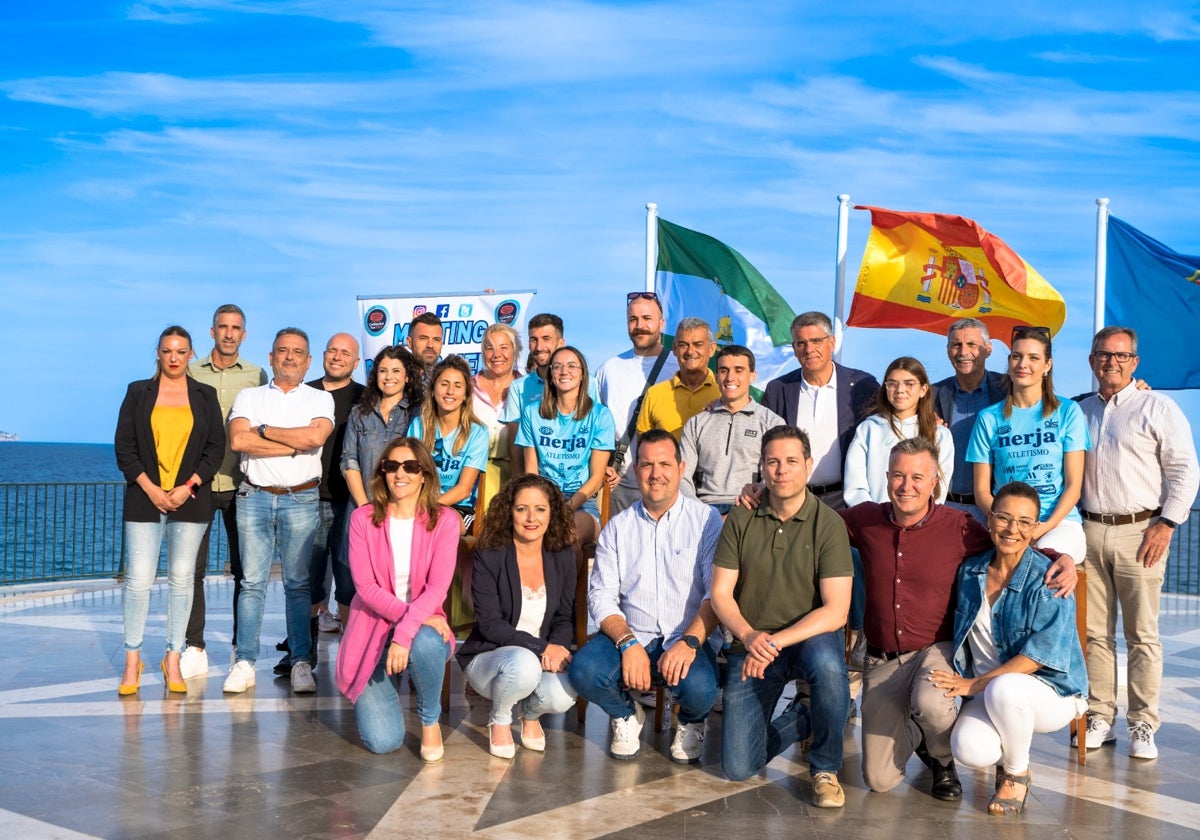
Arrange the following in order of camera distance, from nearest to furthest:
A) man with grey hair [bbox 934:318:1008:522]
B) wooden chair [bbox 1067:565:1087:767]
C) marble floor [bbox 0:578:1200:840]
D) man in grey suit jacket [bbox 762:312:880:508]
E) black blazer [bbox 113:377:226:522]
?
marble floor [bbox 0:578:1200:840], wooden chair [bbox 1067:565:1087:767], man with grey hair [bbox 934:318:1008:522], man in grey suit jacket [bbox 762:312:880:508], black blazer [bbox 113:377:226:522]

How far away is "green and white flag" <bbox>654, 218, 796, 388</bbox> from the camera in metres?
9.48

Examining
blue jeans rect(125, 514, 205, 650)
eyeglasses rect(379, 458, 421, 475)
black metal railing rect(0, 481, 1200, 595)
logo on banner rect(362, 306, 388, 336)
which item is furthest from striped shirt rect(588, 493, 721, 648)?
logo on banner rect(362, 306, 388, 336)

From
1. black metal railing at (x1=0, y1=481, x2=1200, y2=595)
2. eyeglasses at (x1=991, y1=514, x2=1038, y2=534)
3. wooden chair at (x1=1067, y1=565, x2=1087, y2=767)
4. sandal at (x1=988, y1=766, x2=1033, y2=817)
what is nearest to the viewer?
sandal at (x1=988, y1=766, x2=1033, y2=817)

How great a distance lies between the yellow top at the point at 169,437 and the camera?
248 inches

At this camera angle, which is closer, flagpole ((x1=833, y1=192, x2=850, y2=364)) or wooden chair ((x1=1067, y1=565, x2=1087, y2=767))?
wooden chair ((x1=1067, y1=565, x2=1087, y2=767))

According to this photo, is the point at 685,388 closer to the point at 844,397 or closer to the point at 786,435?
the point at 844,397

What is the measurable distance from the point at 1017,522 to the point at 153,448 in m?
4.46

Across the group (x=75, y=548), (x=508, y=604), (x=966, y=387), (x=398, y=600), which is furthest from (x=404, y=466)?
(x=75, y=548)

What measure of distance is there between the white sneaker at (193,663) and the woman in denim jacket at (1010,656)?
432cm

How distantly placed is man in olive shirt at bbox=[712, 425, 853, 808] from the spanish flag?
169 inches

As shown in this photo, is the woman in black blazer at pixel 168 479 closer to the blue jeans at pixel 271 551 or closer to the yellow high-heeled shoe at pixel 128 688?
the yellow high-heeled shoe at pixel 128 688

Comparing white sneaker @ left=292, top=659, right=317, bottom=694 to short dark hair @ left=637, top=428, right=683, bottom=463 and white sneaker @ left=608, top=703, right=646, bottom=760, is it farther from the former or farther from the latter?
short dark hair @ left=637, top=428, right=683, bottom=463

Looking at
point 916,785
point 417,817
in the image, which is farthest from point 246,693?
point 916,785

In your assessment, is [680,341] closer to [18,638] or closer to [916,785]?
[916,785]
